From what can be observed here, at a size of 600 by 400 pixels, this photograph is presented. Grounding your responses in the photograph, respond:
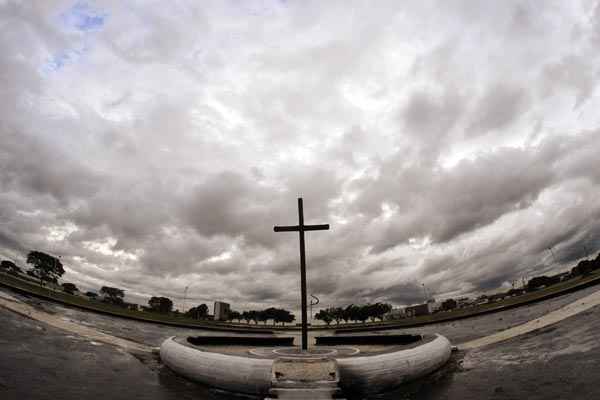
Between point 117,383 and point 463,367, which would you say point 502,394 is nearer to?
point 463,367

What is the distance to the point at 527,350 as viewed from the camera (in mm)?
10148

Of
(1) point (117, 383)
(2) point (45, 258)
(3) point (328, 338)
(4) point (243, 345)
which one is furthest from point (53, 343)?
(2) point (45, 258)

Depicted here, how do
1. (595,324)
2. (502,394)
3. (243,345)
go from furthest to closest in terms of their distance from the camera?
1. (243,345)
2. (595,324)
3. (502,394)

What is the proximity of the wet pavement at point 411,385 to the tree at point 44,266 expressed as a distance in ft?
299

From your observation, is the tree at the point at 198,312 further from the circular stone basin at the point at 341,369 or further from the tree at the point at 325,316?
the circular stone basin at the point at 341,369

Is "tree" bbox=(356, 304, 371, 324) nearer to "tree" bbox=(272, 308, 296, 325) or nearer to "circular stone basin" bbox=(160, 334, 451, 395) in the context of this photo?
"tree" bbox=(272, 308, 296, 325)

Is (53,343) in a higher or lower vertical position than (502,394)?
higher

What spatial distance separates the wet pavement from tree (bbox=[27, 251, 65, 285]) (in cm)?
9110

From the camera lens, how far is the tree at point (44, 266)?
81750 mm

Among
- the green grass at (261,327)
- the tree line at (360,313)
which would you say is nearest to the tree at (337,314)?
the tree line at (360,313)

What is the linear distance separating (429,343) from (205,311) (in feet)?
438

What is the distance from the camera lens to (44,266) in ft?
269

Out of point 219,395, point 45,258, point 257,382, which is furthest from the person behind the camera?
point 45,258

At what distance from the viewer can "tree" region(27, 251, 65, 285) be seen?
8175 cm
